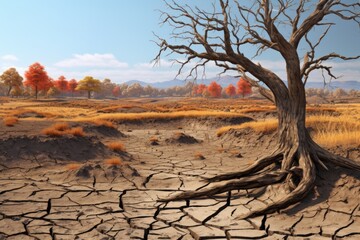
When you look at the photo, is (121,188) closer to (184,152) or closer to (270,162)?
(270,162)

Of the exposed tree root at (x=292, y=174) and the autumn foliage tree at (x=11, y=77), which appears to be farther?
the autumn foliage tree at (x=11, y=77)

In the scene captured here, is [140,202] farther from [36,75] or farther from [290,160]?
[36,75]

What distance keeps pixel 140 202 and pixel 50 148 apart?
20.0ft

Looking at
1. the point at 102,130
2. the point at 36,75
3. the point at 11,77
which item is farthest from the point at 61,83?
the point at 102,130

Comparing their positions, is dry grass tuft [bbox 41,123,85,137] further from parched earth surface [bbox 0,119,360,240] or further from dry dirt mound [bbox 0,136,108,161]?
parched earth surface [bbox 0,119,360,240]

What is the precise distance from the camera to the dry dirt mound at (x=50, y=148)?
11.0 m

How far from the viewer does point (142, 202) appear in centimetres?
708

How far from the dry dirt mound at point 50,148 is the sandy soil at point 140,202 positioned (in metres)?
0.03

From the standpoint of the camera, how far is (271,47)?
7812 millimetres

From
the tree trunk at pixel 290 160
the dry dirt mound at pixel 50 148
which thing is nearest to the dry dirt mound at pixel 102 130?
the dry dirt mound at pixel 50 148

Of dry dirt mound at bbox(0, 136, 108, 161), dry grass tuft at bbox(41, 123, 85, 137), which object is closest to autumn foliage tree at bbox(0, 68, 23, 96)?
dry grass tuft at bbox(41, 123, 85, 137)

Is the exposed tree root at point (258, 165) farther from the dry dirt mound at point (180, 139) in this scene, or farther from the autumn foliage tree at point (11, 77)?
the autumn foliage tree at point (11, 77)

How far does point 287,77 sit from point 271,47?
82cm

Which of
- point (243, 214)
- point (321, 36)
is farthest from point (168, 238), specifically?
point (321, 36)
